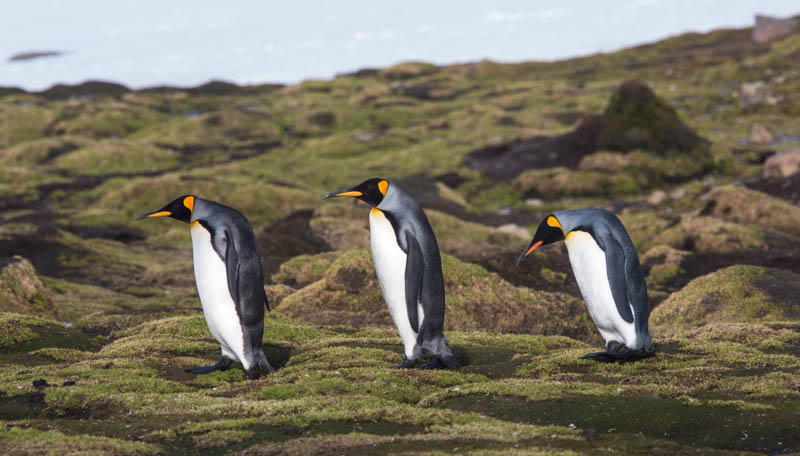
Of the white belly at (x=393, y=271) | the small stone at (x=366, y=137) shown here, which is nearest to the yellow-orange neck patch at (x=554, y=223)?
the white belly at (x=393, y=271)

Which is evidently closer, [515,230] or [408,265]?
[408,265]

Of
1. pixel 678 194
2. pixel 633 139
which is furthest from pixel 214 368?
pixel 633 139

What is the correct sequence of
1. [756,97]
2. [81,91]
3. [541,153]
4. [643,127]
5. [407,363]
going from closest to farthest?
[407,363] < [643,127] < [541,153] < [756,97] < [81,91]

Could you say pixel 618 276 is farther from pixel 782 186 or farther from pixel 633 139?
pixel 633 139

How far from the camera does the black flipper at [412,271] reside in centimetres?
1338

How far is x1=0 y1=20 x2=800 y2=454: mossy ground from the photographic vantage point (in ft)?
32.4

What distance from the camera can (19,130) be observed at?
114 m

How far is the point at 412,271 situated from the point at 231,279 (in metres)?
3.07

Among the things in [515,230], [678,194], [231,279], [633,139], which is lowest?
[515,230]

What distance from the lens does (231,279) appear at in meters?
13.6

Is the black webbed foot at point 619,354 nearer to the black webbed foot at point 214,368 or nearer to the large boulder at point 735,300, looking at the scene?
the black webbed foot at point 214,368

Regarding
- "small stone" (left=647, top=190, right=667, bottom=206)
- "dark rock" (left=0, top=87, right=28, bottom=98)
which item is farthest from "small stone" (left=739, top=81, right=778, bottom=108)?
"dark rock" (left=0, top=87, right=28, bottom=98)

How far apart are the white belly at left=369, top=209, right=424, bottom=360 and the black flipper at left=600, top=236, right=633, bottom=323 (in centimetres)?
322

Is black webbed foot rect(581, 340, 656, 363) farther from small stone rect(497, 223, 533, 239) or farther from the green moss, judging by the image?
small stone rect(497, 223, 533, 239)
